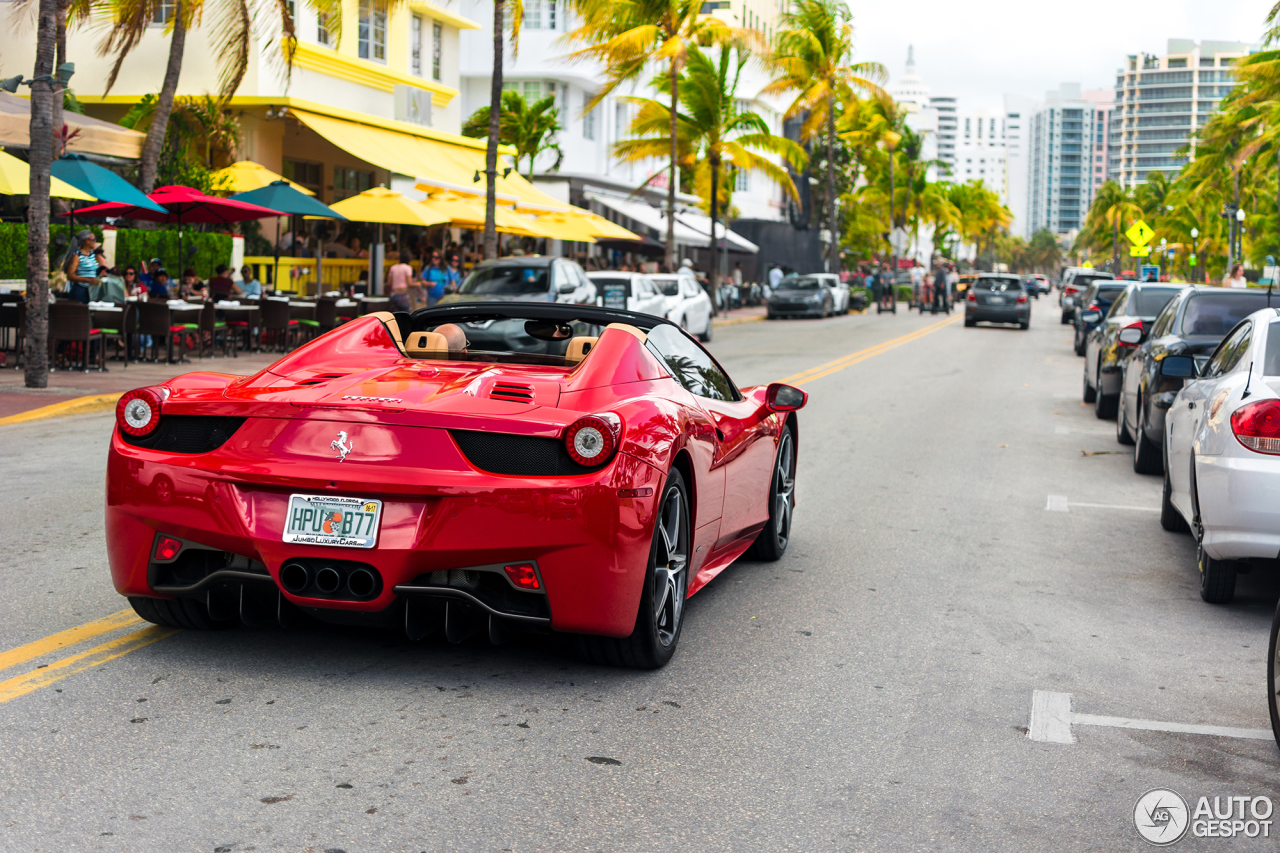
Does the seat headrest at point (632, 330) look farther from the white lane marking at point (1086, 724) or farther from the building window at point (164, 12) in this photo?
the building window at point (164, 12)

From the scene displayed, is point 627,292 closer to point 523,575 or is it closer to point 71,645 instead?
point 71,645

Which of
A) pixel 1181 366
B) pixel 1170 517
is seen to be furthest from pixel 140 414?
pixel 1170 517

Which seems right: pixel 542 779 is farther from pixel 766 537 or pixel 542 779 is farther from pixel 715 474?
pixel 766 537

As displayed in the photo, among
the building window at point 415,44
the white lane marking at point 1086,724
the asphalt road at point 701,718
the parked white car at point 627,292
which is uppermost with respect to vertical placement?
the building window at point 415,44

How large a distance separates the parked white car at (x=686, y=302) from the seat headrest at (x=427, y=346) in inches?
835

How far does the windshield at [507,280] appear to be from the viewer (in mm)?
20688

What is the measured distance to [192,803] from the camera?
12.4 ft

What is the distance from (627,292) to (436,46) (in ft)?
52.3

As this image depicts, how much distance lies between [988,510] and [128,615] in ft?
19.3

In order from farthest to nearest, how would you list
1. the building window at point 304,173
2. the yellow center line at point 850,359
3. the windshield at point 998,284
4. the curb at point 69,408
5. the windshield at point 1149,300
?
1. the windshield at point 998,284
2. the building window at point 304,173
3. the yellow center line at point 850,359
4. the windshield at point 1149,300
5. the curb at point 69,408

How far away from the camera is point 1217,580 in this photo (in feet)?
22.3

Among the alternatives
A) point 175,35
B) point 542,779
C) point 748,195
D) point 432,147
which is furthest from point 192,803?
point 748,195

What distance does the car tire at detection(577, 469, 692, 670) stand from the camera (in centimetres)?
510

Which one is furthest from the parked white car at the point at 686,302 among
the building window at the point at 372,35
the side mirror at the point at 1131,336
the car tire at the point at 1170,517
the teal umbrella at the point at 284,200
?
the car tire at the point at 1170,517
